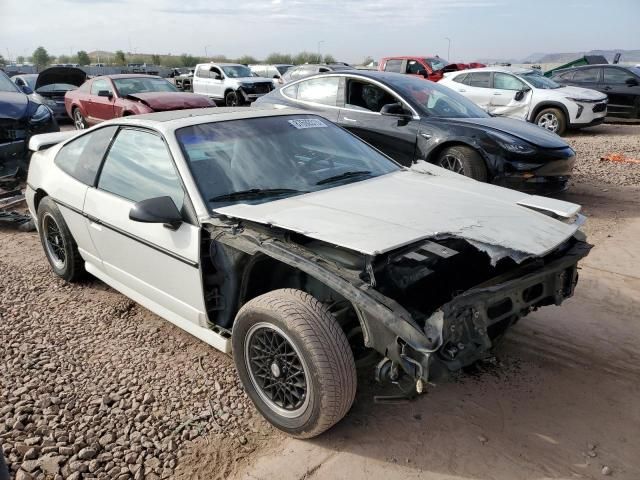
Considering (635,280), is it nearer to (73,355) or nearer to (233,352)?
(233,352)

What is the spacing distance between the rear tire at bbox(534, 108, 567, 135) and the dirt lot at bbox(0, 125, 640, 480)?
27.9 ft

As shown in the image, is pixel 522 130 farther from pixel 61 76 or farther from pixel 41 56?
pixel 41 56

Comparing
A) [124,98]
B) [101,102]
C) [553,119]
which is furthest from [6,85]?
[553,119]

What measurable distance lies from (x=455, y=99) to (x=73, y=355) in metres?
5.56

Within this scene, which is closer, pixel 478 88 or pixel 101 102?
pixel 101 102

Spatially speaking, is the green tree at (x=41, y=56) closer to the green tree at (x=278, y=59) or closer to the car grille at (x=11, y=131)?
the green tree at (x=278, y=59)

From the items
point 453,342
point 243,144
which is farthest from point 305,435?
point 243,144

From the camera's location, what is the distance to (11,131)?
724 centimetres

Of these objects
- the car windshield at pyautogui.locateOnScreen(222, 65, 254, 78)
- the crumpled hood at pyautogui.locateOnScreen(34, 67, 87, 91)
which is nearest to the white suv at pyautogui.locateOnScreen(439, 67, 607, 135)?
the car windshield at pyautogui.locateOnScreen(222, 65, 254, 78)

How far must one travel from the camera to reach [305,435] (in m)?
2.60

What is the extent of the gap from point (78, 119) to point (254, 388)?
11324 millimetres

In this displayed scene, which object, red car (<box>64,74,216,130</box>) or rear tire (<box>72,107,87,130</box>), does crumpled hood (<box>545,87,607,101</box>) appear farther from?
rear tire (<box>72,107,87,130</box>)

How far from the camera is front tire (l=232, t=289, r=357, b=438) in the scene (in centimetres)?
239

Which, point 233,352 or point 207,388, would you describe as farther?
point 207,388
